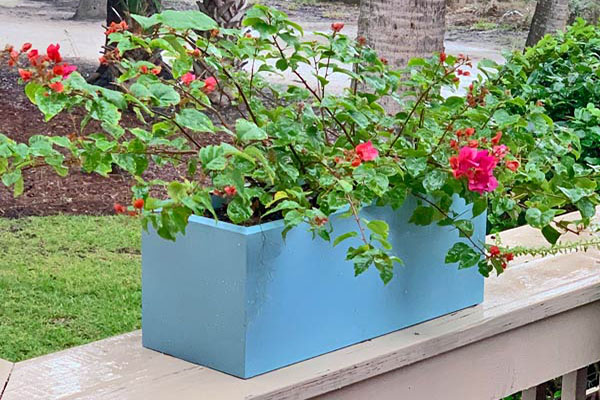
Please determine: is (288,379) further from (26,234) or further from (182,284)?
(26,234)

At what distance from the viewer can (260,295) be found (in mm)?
1188

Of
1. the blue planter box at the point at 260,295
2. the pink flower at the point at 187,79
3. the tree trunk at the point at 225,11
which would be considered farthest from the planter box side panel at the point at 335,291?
the tree trunk at the point at 225,11

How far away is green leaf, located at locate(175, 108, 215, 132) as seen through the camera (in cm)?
113

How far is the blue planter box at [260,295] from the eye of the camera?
1185 millimetres

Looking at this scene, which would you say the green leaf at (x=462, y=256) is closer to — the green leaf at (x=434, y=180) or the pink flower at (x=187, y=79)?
the green leaf at (x=434, y=180)

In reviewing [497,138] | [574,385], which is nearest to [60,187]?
[574,385]

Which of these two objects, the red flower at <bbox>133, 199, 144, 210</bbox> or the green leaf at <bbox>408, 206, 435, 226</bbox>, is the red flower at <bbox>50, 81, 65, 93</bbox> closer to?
the red flower at <bbox>133, 199, 144, 210</bbox>

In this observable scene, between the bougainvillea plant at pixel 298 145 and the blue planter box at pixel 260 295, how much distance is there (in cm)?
3

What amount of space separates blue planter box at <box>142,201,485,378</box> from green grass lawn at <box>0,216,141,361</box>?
2.43 meters

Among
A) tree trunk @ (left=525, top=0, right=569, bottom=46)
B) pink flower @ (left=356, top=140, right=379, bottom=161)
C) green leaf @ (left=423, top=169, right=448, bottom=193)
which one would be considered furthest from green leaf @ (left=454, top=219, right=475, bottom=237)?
tree trunk @ (left=525, top=0, right=569, bottom=46)

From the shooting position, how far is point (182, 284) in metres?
1.25

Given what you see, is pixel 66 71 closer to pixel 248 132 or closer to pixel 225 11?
pixel 248 132

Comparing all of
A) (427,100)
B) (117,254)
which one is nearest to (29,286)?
(117,254)

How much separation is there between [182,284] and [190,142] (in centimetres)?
21
